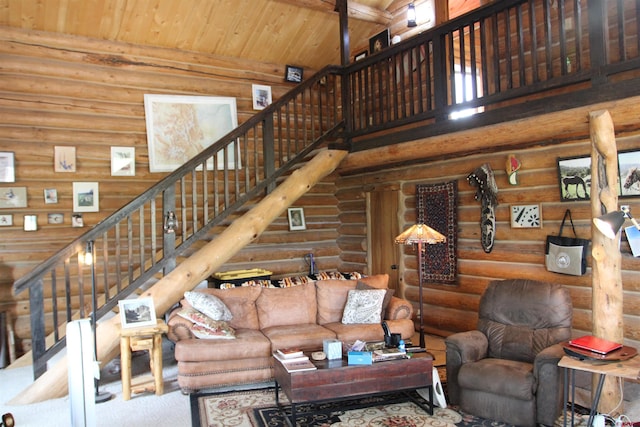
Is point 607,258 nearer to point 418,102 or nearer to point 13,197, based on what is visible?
point 418,102

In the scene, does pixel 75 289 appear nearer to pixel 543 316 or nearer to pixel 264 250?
pixel 264 250

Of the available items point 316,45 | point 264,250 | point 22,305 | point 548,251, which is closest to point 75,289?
point 22,305

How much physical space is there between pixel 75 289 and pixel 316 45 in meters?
5.23

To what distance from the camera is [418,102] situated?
20.3 ft

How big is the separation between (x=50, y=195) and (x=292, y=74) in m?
4.10

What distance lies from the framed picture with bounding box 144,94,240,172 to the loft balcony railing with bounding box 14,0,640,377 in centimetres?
44

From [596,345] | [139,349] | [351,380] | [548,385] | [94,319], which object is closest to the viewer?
[596,345]

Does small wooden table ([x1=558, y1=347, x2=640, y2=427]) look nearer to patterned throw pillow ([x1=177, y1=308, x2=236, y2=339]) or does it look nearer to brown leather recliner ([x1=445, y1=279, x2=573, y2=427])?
brown leather recliner ([x1=445, y1=279, x2=573, y2=427])

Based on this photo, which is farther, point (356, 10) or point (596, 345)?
point (356, 10)

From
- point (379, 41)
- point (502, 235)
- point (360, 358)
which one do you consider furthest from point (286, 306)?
point (379, 41)

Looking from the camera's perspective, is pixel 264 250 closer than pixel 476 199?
No

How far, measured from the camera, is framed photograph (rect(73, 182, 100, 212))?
21.1 feet

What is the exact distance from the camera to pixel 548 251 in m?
5.38

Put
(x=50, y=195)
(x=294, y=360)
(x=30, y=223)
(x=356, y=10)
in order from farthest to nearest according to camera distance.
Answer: (x=356, y=10), (x=50, y=195), (x=30, y=223), (x=294, y=360)
